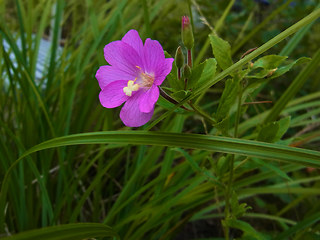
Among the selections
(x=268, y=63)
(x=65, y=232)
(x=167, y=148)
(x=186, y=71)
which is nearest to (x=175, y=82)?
(x=186, y=71)

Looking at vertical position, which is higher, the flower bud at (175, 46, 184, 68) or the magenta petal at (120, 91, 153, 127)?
A: the flower bud at (175, 46, 184, 68)

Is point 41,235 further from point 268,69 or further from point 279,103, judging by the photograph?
point 279,103

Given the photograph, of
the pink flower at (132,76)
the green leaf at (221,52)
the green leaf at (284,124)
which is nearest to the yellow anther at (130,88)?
the pink flower at (132,76)

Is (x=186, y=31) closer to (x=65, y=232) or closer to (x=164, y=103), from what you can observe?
(x=164, y=103)

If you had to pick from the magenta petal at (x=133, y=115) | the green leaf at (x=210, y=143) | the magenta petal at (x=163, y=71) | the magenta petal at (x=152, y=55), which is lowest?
the green leaf at (x=210, y=143)

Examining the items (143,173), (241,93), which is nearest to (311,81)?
(143,173)

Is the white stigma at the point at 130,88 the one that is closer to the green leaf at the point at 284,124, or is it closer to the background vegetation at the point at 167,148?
the background vegetation at the point at 167,148

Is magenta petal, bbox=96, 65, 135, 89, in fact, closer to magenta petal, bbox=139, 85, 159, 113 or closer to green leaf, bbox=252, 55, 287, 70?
magenta petal, bbox=139, 85, 159, 113

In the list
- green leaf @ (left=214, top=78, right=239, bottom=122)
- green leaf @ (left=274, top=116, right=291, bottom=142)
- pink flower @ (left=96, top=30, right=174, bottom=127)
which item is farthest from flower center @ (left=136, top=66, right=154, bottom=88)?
green leaf @ (left=274, top=116, right=291, bottom=142)
